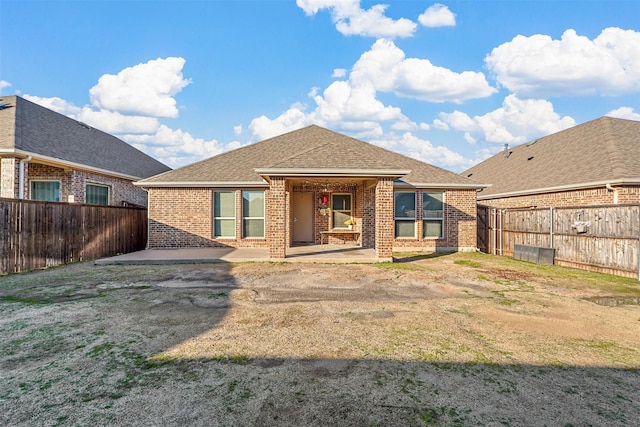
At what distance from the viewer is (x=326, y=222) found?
14.5m

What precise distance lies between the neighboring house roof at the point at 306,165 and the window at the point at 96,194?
10.1 feet

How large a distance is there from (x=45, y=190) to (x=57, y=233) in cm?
457

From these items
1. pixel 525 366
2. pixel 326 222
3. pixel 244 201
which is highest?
pixel 244 201

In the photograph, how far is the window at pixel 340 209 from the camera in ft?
47.7

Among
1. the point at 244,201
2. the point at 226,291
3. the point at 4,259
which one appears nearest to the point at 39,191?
the point at 4,259

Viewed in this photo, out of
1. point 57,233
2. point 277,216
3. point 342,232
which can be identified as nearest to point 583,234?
point 342,232

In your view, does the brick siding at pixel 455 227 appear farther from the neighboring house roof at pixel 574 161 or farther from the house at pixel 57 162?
the house at pixel 57 162

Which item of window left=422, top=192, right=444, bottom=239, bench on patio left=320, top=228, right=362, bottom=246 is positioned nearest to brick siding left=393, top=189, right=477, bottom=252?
window left=422, top=192, right=444, bottom=239

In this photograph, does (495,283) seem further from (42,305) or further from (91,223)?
(91,223)

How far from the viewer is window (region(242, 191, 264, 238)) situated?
13539mm

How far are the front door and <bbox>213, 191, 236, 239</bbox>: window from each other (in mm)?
2716

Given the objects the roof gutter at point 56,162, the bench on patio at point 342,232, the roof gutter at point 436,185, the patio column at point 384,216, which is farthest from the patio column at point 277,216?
the roof gutter at point 56,162

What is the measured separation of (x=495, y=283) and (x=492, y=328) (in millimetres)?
3603

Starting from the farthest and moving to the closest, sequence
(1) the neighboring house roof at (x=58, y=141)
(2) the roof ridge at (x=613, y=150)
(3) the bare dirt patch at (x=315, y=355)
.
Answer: (1) the neighboring house roof at (x=58, y=141) → (2) the roof ridge at (x=613, y=150) → (3) the bare dirt patch at (x=315, y=355)
